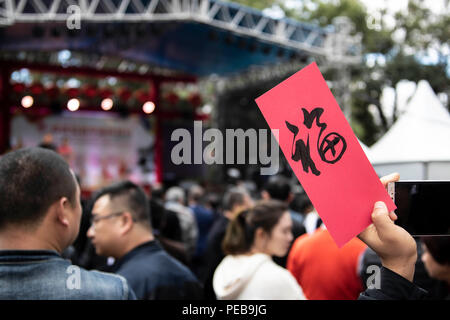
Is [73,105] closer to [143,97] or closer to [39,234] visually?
[143,97]

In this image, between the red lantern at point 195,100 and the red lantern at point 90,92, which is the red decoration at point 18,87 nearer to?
the red lantern at point 90,92

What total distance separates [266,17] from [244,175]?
222 inches

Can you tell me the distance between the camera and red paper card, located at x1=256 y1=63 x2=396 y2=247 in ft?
3.45

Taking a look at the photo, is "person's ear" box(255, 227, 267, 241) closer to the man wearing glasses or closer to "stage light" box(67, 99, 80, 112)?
the man wearing glasses

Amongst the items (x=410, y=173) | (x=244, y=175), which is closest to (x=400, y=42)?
(x=244, y=175)

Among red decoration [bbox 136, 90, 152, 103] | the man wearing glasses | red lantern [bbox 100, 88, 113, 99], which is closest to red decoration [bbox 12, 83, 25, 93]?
red lantern [bbox 100, 88, 113, 99]

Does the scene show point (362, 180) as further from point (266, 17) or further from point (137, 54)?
point (137, 54)

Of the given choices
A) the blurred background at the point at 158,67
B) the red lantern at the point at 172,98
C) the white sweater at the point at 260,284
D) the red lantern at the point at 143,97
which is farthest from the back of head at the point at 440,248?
the red lantern at the point at 172,98

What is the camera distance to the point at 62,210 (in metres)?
1.33

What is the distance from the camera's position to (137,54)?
37.3 feet

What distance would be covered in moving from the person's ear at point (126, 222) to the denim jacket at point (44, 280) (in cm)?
103

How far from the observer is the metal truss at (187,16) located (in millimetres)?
7887

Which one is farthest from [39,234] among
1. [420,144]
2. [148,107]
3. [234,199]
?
[148,107]

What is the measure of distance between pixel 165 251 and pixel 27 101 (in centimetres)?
838
